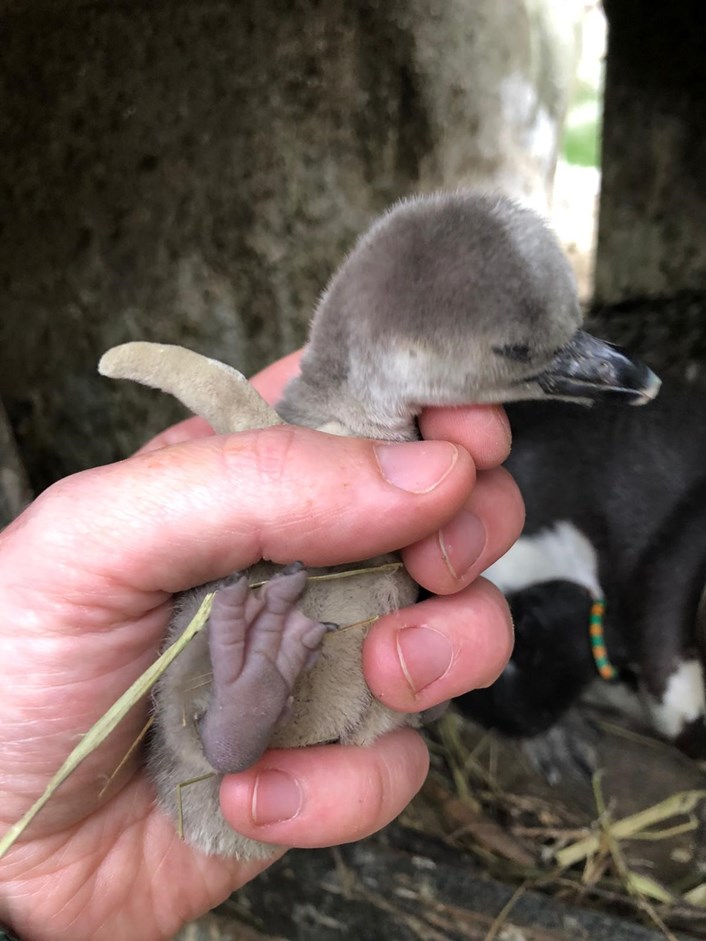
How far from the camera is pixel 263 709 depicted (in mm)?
823

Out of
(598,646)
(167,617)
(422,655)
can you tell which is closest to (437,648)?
(422,655)

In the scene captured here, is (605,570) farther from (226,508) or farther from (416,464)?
A: (226,508)

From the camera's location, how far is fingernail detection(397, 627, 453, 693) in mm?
949

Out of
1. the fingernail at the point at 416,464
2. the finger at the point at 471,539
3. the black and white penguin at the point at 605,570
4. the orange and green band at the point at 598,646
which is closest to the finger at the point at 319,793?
the finger at the point at 471,539

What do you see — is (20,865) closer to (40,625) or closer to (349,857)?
Result: (40,625)

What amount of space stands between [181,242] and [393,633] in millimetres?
1001

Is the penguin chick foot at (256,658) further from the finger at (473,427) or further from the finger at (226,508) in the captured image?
the finger at (473,427)

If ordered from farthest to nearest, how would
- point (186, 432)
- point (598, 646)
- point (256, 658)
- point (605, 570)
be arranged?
point (605, 570)
point (598, 646)
point (186, 432)
point (256, 658)

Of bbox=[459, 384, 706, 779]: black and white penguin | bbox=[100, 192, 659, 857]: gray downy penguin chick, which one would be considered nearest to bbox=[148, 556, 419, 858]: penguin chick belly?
bbox=[100, 192, 659, 857]: gray downy penguin chick

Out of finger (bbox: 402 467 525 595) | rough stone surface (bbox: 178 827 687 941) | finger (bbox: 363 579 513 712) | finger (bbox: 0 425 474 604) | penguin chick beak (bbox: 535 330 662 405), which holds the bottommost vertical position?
rough stone surface (bbox: 178 827 687 941)

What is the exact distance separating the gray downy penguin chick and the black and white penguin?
0.78 meters

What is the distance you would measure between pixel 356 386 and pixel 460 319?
149 mm

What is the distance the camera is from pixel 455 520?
40.0 inches

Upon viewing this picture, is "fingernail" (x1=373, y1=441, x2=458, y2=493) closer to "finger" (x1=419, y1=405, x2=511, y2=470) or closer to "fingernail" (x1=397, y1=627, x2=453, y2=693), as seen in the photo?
"finger" (x1=419, y1=405, x2=511, y2=470)
